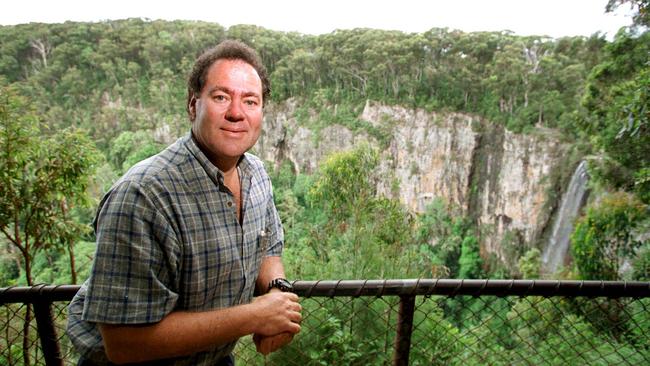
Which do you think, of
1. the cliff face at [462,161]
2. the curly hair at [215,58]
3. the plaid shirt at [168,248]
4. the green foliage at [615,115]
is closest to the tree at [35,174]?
the plaid shirt at [168,248]

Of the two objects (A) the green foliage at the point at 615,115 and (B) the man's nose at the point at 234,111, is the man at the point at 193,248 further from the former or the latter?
(A) the green foliage at the point at 615,115

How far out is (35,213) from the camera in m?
3.16

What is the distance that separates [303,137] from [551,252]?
19.9m

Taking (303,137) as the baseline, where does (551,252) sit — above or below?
below

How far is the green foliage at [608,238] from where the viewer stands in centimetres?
702

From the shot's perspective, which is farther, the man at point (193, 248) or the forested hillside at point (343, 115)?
the forested hillside at point (343, 115)

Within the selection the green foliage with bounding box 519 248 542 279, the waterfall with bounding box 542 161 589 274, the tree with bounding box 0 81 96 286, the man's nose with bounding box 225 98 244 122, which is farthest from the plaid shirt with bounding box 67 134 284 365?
the waterfall with bounding box 542 161 589 274

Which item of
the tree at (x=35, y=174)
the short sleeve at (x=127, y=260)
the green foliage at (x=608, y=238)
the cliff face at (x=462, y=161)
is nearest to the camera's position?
the short sleeve at (x=127, y=260)

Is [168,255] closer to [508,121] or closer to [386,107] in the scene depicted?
[508,121]

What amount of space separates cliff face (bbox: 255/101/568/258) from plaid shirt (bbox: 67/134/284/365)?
18452 millimetres

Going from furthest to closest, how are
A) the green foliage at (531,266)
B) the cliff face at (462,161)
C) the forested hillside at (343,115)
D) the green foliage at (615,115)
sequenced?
the cliff face at (462,161) < the green foliage at (531,266) < the green foliage at (615,115) < the forested hillside at (343,115)

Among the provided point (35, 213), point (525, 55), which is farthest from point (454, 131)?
point (35, 213)

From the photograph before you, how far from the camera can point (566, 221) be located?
16578mm

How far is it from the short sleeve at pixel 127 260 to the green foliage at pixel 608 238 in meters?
7.93
